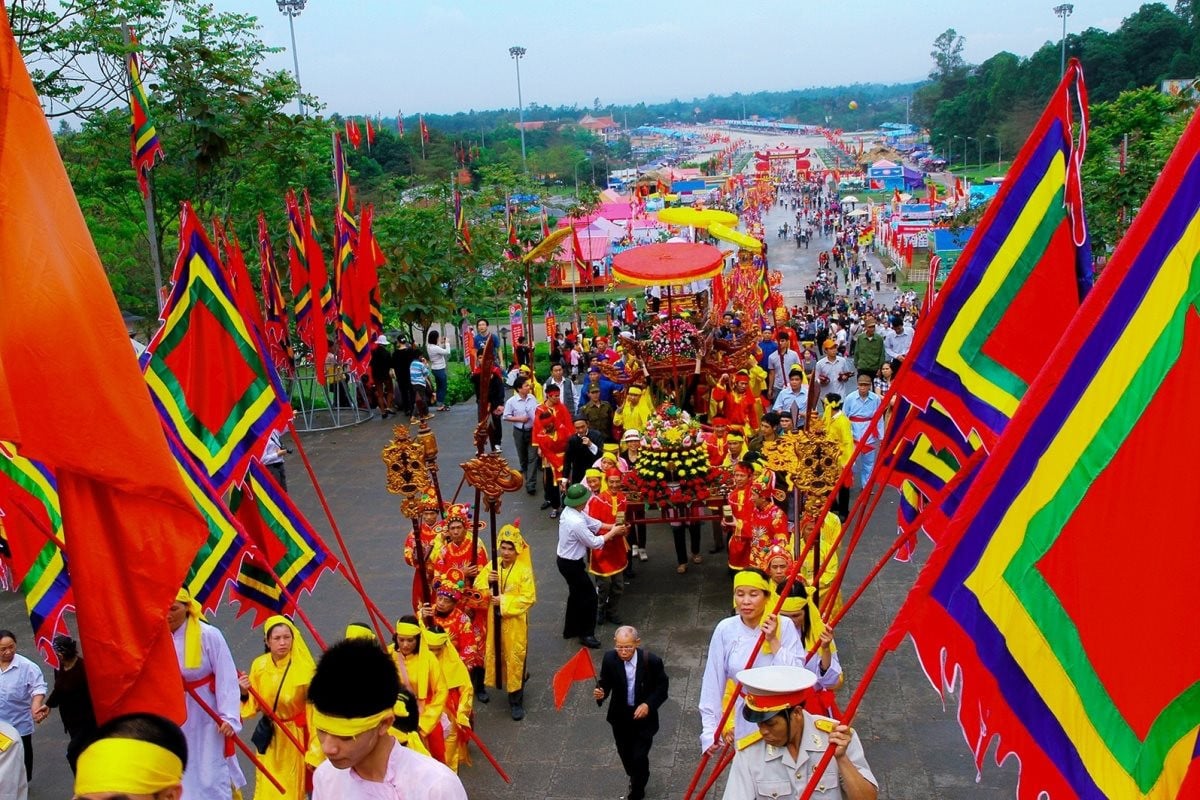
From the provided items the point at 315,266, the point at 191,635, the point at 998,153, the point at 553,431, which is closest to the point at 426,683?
the point at 191,635

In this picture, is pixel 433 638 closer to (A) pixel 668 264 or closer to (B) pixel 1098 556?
(B) pixel 1098 556

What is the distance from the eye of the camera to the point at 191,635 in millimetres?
5762

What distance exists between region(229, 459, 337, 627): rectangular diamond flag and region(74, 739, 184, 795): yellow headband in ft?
13.5

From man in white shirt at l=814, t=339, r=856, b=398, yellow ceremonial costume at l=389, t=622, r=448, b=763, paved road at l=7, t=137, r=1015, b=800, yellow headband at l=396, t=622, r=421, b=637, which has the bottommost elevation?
paved road at l=7, t=137, r=1015, b=800

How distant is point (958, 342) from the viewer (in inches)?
199

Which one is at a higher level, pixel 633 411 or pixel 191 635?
pixel 191 635

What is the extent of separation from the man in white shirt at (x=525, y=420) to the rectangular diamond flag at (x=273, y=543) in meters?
6.01

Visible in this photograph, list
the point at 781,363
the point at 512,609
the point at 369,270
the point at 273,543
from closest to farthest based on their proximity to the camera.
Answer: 1. the point at 273,543
2. the point at 512,609
3. the point at 781,363
4. the point at 369,270

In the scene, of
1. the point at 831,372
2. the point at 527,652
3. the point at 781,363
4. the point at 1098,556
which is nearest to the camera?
the point at 1098,556

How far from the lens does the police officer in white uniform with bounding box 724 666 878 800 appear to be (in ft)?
13.9

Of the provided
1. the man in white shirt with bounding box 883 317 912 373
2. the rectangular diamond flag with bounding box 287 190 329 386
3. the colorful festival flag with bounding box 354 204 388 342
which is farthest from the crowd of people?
the colorful festival flag with bounding box 354 204 388 342

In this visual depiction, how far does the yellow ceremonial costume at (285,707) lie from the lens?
20.3 ft

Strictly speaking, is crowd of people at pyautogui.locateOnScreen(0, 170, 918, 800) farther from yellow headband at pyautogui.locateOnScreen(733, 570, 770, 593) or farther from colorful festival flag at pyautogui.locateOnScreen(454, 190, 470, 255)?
colorful festival flag at pyautogui.locateOnScreen(454, 190, 470, 255)

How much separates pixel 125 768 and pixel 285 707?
3609mm
